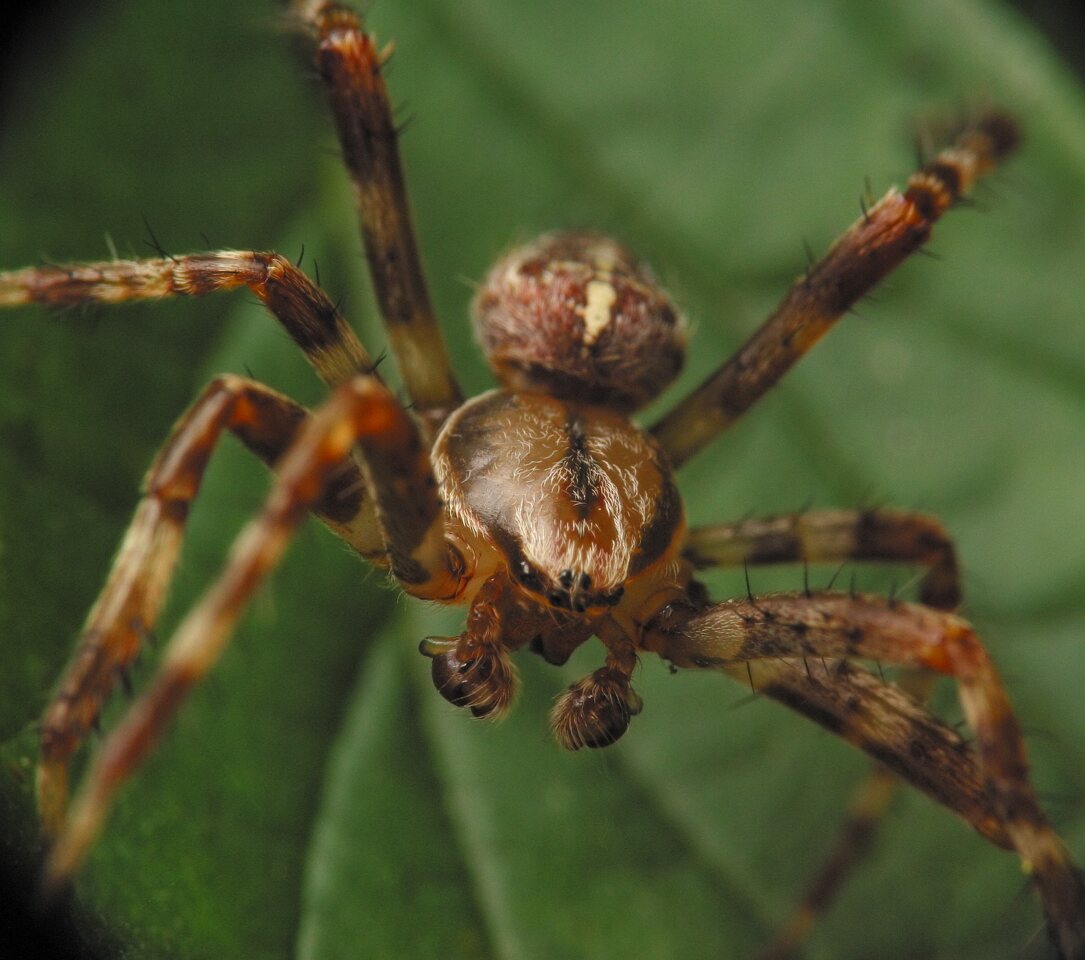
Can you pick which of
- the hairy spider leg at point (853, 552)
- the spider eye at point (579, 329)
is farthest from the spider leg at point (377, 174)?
the hairy spider leg at point (853, 552)

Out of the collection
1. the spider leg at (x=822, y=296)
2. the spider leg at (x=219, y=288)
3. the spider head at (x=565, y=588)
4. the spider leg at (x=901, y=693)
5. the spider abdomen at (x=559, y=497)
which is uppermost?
the spider leg at (x=219, y=288)

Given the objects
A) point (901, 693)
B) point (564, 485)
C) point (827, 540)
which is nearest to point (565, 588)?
point (564, 485)

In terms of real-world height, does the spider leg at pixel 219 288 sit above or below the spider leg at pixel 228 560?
above

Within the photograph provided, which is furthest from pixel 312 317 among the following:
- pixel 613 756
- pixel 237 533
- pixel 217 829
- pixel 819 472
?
pixel 819 472

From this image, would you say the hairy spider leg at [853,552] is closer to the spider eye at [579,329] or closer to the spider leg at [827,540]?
the spider leg at [827,540]

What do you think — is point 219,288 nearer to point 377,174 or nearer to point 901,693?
point 377,174

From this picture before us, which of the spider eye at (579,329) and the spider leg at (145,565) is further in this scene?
the spider eye at (579,329)

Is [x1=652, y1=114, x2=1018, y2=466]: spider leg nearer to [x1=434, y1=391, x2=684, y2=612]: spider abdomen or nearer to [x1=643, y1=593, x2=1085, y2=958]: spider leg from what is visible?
[x1=434, y1=391, x2=684, y2=612]: spider abdomen
